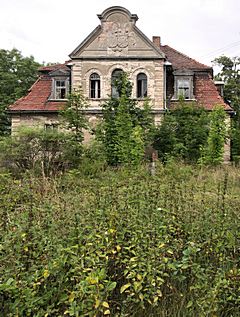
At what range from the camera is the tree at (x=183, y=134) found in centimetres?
2347

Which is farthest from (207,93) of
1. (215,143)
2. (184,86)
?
(215,143)

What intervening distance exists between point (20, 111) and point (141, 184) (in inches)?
920

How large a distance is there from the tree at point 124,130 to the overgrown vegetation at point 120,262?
14184 mm

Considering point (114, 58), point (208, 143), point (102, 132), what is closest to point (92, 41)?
point (114, 58)

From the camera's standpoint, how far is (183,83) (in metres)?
29.2

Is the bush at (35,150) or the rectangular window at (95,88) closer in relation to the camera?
the bush at (35,150)

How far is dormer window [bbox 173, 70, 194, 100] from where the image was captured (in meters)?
29.1

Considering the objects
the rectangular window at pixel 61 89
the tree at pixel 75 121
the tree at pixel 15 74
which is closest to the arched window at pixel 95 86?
the rectangular window at pixel 61 89

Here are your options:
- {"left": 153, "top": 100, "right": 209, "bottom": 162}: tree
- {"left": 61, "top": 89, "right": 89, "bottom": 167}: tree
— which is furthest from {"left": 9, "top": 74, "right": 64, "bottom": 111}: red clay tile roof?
{"left": 153, "top": 100, "right": 209, "bottom": 162}: tree

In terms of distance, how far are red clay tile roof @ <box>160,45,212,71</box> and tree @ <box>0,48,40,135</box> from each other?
1664cm

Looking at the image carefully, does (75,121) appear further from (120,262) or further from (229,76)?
(229,76)

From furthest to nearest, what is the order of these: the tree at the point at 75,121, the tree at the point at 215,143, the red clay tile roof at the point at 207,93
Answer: the red clay tile roof at the point at 207,93 < the tree at the point at 215,143 < the tree at the point at 75,121

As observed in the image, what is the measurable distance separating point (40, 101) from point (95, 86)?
3.50 m

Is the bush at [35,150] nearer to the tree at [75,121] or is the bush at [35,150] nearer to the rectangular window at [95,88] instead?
the tree at [75,121]
